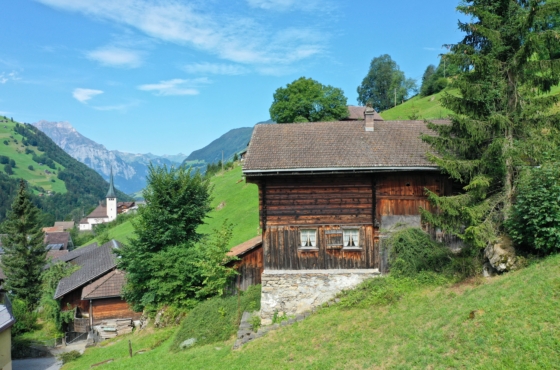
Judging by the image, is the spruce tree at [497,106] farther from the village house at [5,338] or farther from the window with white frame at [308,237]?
the village house at [5,338]

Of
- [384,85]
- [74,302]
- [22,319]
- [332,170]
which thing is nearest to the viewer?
[332,170]

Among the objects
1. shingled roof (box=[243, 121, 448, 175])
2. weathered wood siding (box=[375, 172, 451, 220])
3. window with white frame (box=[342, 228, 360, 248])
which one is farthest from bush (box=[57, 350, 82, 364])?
weathered wood siding (box=[375, 172, 451, 220])

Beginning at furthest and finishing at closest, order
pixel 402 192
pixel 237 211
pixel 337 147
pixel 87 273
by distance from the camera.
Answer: pixel 237 211
pixel 87 273
pixel 337 147
pixel 402 192

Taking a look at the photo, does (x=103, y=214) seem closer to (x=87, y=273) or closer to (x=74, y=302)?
(x=87, y=273)

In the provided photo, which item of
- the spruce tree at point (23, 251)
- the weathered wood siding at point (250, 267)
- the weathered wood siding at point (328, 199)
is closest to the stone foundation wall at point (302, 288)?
the weathered wood siding at point (328, 199)

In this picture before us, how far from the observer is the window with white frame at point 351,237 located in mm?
16953

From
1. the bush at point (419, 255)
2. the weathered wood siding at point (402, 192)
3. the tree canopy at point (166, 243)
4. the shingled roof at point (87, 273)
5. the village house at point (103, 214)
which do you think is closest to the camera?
the bush at point (419, 255)

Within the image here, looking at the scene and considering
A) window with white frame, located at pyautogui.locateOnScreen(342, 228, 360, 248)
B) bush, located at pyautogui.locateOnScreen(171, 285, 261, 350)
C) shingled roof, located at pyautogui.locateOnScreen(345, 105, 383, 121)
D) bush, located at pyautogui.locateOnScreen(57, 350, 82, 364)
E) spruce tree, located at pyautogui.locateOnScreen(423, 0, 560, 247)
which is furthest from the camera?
shingled roof, located at pyautogui.locateOnScreen(345, 105, 383, 121)

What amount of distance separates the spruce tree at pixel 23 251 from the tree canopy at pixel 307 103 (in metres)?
35.2

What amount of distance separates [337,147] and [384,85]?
91925 millimetres

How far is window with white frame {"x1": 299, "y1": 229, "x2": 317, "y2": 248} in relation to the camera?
16984mm

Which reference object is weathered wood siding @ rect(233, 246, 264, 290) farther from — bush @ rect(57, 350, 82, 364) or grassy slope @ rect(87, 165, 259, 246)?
bush @ rect(57, 350, 82, 364)

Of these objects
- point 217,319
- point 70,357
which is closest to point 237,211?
point 70,357

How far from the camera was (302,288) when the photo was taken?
55.0ft
